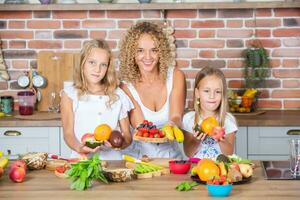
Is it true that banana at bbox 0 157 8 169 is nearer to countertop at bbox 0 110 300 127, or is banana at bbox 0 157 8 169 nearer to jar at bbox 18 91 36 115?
countertop at bbox 0 110 300 127

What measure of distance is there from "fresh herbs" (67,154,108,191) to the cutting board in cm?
252

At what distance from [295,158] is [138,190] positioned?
Result: 0.77m

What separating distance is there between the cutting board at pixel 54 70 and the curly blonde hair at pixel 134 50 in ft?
4.50

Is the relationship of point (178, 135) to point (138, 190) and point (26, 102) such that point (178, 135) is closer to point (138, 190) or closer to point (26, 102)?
point (138, 190)

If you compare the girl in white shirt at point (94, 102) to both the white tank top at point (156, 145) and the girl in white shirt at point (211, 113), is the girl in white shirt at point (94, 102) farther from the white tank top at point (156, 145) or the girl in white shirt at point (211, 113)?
the girl in white shirt at point (211, 113)

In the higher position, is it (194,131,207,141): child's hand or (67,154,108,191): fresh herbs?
(194,131,207,141): child's hand

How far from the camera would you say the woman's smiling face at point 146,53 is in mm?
3859

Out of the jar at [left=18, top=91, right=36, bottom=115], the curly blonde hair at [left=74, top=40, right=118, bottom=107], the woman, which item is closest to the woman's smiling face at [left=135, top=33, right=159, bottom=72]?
the woman

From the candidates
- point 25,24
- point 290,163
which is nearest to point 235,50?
point 25,24

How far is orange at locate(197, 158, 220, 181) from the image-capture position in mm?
2809

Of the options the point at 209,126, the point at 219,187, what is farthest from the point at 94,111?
the point at 219,187

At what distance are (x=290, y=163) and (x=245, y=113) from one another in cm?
186

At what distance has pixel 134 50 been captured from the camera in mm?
3908

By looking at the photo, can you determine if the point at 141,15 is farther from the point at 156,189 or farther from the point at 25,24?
the point at 156,189
